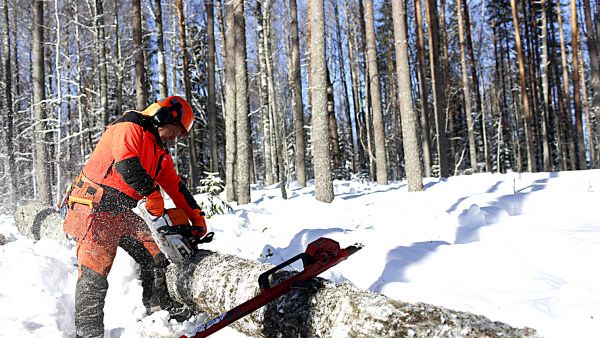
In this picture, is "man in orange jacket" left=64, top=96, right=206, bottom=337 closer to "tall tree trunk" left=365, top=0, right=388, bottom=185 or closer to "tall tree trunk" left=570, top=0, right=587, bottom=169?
"tall tree trunk" left=365, top=0, right=388, bottom=185

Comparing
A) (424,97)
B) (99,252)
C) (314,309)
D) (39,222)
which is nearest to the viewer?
(314,309)

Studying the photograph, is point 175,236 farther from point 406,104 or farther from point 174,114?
point 406,104


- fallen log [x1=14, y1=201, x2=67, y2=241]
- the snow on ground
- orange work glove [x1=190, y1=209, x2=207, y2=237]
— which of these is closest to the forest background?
the snow on ground

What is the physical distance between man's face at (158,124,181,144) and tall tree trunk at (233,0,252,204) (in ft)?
19.6

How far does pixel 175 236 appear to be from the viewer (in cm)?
338

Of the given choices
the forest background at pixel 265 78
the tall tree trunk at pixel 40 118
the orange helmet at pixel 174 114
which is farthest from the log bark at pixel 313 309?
the tall tree trunk at pixel 40 118

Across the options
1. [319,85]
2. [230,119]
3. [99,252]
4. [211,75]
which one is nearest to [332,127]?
[211,75]

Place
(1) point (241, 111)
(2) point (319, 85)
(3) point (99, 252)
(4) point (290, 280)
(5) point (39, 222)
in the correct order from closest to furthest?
(4) point (290, 280), (3) point (99, 252), (5) point (39, 222), (2) point (319, 85), (1) point (241, 111)

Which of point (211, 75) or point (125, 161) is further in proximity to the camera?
point (211, 75)

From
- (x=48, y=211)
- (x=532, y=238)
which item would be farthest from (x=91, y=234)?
(x=48, y=211)

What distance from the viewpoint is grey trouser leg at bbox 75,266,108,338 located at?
282cm

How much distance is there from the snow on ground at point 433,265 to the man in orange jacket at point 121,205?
30cm

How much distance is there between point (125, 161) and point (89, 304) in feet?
3.42

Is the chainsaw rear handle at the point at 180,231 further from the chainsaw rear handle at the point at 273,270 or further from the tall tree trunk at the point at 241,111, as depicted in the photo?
the tall tree trunk at the point at 241,111
